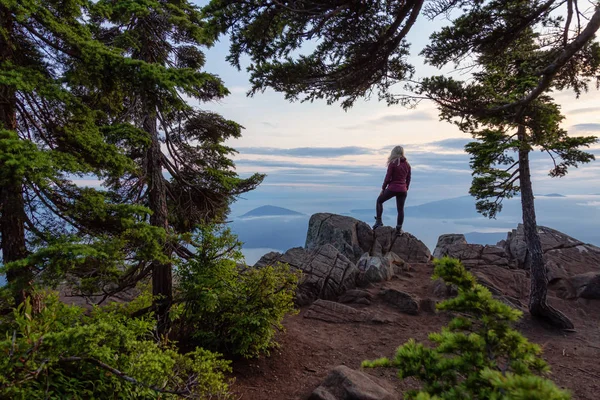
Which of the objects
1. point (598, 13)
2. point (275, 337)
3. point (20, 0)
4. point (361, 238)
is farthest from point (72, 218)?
point (361, 238)

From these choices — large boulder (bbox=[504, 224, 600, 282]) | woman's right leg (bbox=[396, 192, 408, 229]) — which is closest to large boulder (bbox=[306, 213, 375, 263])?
woman's right leg (bbox=[396, 192, 408, 229])

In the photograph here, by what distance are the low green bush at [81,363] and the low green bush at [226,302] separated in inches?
68.9

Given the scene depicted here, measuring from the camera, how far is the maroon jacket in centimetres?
1347

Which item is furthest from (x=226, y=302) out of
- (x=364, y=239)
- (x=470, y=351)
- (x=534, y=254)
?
(x=364, y=239)

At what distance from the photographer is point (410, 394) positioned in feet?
8.61

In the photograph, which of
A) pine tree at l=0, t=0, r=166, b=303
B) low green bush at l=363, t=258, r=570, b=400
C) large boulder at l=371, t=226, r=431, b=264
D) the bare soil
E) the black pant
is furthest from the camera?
large boulder at l=371, t=226, r=431, b=264

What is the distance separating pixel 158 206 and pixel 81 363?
4252 millimetres

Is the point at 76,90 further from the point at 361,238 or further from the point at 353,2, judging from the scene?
the point at 361,238

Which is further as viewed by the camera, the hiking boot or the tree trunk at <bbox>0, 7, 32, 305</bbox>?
the hiking boot

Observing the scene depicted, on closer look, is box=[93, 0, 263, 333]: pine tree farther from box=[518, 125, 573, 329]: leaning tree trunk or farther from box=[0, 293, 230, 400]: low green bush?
box=[518, 125, 573, 329]: leaning tree trunk

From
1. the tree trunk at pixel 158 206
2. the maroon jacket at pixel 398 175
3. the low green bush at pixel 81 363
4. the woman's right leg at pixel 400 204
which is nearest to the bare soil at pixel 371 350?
the low green bush at pixel 81 363

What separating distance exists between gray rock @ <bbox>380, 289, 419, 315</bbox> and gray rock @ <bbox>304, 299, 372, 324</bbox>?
1399mm

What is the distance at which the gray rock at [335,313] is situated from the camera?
945 centimetres

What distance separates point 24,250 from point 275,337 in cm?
499
